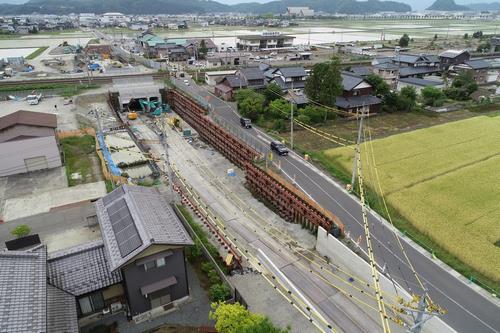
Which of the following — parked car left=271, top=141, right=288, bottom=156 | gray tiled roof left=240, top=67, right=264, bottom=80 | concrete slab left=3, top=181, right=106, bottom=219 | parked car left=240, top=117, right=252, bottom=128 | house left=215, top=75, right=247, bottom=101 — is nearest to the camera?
concrete slab left=3, top=181, right=106, bottom=219

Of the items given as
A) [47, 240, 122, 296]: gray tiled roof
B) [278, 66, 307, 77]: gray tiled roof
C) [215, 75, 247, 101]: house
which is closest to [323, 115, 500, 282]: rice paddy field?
[47, 240, 122, 296]: gray tiled roof

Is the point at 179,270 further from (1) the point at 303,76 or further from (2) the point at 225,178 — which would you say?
(1) the point at 303,76

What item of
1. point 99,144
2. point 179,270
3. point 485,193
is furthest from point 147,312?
point 485,193

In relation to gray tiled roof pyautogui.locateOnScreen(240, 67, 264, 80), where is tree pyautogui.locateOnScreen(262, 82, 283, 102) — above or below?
below

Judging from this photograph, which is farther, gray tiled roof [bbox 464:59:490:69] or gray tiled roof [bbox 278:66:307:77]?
gray tiled roof [bbox 464:59:490:69]

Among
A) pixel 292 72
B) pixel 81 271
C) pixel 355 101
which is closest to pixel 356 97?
pixel 355 101

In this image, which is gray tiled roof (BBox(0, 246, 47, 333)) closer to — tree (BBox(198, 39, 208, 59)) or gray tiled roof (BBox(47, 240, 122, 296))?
gray tiled roof (BBox(47, 240, 122, 296))
